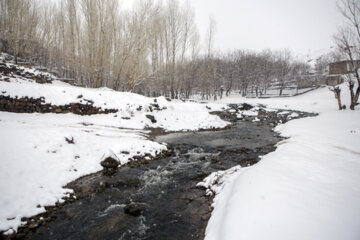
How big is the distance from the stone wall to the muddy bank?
731 centimetres

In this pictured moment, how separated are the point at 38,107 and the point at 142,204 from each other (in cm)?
1014

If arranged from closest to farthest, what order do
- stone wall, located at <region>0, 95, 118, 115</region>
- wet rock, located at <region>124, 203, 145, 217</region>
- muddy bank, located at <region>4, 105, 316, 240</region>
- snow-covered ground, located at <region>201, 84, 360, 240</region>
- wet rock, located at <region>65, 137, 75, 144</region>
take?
snow-covered ground, located at <region>201, 84, 360, 240</region> < muddy bank, located at <region>4, 105, 316, 240</region> < wet rock, located at <region>124, 203, 145, 217</region> < wet rock, located at <region>65, 137, 75, 144</region> < stone wall, located at <region>0, 95, 118, 115</region>

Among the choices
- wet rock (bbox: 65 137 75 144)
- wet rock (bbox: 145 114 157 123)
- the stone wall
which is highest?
the stone wall

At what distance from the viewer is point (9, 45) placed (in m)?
20.6

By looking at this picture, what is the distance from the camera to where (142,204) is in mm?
4512

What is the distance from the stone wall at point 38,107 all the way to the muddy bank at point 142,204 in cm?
731

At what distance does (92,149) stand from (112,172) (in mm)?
1565

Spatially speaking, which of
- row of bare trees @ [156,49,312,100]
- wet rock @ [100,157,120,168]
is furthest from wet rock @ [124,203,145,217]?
row of bare trees @ [156,49,312,100]

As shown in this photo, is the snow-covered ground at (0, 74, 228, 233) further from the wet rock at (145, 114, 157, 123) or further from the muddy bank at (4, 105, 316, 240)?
the wet rock at (145, 114, 157, 123)

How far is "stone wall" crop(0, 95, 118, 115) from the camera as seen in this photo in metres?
9.23

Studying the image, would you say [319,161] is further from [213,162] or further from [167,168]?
[167,168]

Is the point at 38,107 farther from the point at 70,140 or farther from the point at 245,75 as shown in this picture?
the point at 245,75

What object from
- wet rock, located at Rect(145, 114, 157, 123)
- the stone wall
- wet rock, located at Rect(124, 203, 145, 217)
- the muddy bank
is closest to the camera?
the muddy bank

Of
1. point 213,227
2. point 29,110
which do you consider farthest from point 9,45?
point 213,227
